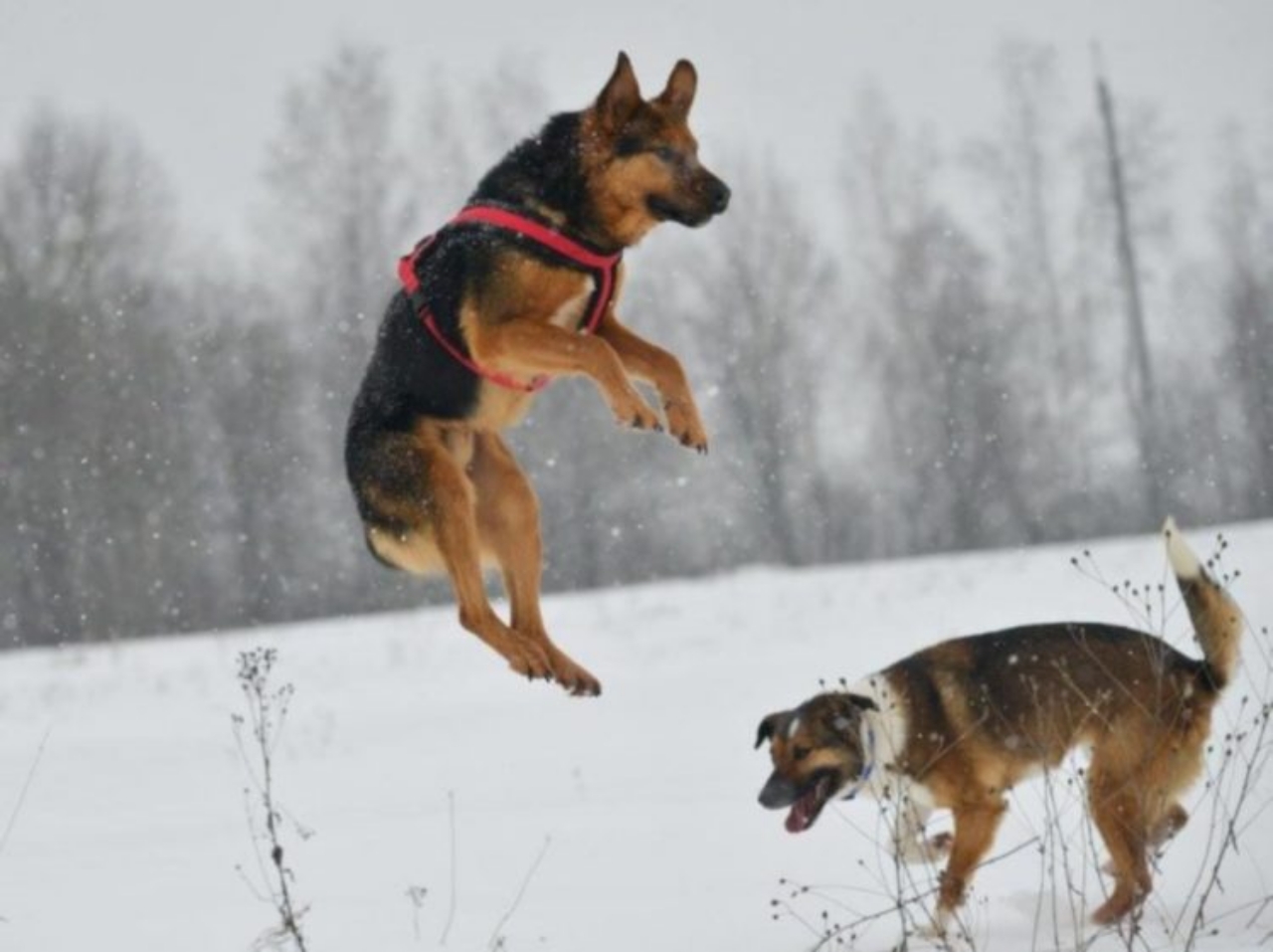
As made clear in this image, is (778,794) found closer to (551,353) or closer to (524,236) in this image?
(551,353)

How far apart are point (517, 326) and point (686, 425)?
1.37 feet

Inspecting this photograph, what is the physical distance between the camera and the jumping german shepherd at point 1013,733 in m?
6.11

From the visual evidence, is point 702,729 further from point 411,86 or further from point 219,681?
point 411,86

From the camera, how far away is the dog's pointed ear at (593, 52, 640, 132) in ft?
10.0

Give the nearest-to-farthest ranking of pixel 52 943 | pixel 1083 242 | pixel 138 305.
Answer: pixel 52 943 → pixel 138 305 → pixel 1083 242

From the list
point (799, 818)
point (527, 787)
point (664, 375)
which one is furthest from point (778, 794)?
point (527, 787)

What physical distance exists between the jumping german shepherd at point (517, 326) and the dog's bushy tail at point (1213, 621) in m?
3.11

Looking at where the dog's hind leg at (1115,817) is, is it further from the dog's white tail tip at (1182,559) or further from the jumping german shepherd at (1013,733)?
the dog's white tail tip at (1182,559)

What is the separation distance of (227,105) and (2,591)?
31.7ft

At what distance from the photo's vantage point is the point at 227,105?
90.1ft

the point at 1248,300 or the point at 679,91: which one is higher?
the point at 1248,300

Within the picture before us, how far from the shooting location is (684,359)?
27609 millimetres

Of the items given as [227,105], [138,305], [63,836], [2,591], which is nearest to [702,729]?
[63,836]

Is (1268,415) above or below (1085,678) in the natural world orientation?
above
